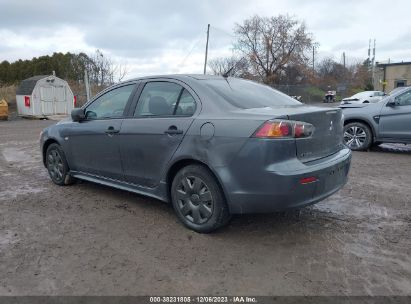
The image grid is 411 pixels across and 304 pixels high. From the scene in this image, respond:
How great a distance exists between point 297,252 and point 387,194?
2456 millimetres

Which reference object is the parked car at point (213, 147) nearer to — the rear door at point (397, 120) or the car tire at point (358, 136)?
the rear door at point (397, 120)

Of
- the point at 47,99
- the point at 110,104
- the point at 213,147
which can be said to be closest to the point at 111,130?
the point at 110,104

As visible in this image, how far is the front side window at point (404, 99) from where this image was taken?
8359 mm

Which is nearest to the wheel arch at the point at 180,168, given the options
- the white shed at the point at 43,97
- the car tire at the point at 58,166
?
the car tire at the point at 58,166

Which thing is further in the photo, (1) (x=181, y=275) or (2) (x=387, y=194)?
(2) (x=387, y=194)

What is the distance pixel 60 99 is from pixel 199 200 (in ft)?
75.3

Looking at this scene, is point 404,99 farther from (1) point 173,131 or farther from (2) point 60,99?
(2) point 60,99

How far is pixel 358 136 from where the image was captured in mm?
9070

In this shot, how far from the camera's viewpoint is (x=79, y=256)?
3537 millimetres

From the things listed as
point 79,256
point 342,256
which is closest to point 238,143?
→ point 342,256

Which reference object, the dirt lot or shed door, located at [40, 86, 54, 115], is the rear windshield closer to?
the dirt lot

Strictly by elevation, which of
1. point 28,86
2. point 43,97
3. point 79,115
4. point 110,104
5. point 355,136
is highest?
point 28,86

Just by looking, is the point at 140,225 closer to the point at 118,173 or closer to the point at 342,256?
the point at 118,173

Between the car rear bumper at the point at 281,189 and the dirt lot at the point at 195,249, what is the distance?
1.35 ft
